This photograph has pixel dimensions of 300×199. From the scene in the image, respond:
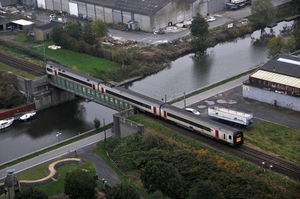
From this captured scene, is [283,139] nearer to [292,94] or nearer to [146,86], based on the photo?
[292,94]

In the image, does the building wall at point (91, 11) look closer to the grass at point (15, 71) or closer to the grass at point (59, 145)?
the grass at point (15, 71)

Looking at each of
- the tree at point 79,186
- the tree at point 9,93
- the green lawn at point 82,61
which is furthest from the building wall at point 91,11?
the tree at point 79,186

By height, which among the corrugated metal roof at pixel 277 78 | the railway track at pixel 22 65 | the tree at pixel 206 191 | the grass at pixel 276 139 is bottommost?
the railway track at pixel 22 65

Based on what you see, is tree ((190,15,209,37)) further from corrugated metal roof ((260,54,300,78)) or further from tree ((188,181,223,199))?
tree ((188,181,223,199))

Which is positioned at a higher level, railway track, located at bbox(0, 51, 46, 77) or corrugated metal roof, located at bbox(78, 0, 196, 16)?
corrugated metal roof, located at bbox(78, 0, 196, 16)

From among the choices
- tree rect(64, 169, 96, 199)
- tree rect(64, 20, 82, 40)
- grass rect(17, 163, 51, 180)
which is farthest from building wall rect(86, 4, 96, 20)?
tree rect(64, 169, 96, 199)

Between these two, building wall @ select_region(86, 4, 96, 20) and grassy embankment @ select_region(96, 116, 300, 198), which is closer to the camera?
grassy embankment @ select_region(96, 116, 300, 198)
